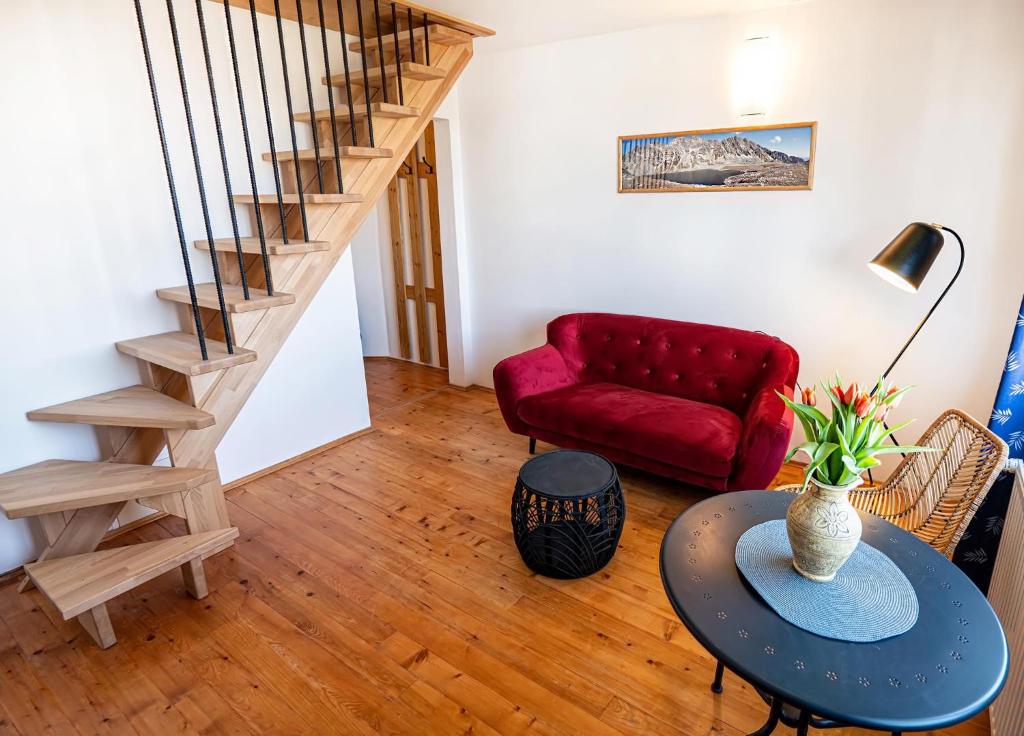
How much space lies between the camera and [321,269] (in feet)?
8.54

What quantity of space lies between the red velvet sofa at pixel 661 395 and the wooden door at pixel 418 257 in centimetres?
183

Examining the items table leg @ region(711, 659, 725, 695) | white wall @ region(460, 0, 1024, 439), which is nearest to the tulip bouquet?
table leg @ region(711, 659, 725, 695)

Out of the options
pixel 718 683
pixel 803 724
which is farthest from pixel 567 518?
pixel 803 724

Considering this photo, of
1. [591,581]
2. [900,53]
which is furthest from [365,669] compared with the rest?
[900,53]

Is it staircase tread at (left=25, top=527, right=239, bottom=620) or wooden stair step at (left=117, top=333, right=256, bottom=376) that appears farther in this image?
wooden stair step at (left=117, top=333, right=256, bottom=376)

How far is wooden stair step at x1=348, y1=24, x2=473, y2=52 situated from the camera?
9.82ft

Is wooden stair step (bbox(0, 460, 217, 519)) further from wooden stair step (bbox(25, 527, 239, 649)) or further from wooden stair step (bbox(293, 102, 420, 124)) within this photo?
wooden stair step (bbox(293, 102, 420, 124))

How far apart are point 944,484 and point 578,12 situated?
2.79m

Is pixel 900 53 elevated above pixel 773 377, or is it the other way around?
pixel 900 53

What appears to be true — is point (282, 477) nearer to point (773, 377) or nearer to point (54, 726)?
point (54, 726)

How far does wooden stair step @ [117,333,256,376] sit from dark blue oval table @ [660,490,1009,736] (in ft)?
5.68

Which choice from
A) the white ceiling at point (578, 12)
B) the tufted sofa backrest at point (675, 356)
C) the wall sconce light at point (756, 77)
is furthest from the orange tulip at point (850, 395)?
the white ceiling at point (578, 12)

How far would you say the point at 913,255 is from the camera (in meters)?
2.22

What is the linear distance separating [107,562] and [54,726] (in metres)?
0.55
